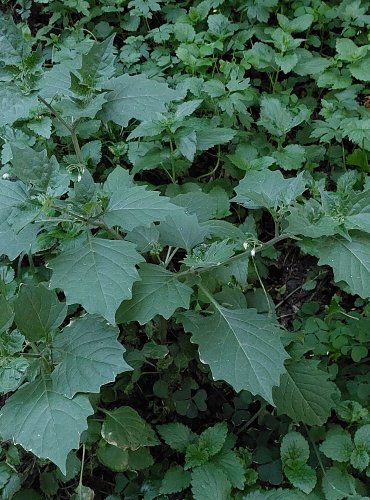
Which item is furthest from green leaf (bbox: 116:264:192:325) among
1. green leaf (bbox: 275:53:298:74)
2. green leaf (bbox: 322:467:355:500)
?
green leaf (bbox: 275:53:298:74)

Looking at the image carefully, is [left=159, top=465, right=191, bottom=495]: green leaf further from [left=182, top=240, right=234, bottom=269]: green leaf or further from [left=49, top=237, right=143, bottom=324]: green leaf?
[left=49, top=237, right=143, bottom=324]: green leaf

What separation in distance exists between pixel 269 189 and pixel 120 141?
1363 millimetres

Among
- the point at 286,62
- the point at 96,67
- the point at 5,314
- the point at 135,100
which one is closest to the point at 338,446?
the point at 5,314

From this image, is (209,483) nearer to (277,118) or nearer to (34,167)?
(34,167)

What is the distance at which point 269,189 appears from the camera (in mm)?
2258

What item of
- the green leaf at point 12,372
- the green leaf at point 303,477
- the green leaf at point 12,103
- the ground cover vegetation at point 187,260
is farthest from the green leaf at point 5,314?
the green leaf at point 303,477

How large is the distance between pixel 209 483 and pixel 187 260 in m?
0.88

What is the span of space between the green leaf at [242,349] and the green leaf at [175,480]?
2.13 feet

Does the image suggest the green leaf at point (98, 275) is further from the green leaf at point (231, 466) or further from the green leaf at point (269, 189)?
the green leaf at point (231, 466)

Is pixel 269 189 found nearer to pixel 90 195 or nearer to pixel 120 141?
pixel 90 195

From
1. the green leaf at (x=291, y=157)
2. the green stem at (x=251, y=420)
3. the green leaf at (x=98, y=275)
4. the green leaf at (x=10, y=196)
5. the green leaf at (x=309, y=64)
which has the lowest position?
the green stem at (x=251, y=420)

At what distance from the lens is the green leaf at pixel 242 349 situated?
1.95 meters

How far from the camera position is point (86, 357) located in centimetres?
191

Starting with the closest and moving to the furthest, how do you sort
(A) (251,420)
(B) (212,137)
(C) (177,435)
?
(C) (177,435), (A) (251,420), (B) (212,137)
